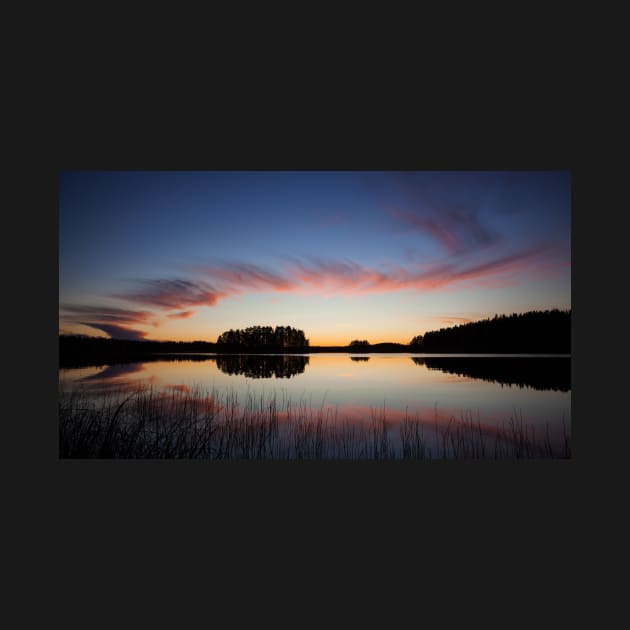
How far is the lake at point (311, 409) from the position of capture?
170 inches

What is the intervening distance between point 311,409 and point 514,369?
9.51 ft

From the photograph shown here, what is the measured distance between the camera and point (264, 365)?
4.75 m

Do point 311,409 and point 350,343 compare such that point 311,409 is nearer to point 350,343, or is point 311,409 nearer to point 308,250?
point 350,343

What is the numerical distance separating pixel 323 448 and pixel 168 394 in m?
2.19

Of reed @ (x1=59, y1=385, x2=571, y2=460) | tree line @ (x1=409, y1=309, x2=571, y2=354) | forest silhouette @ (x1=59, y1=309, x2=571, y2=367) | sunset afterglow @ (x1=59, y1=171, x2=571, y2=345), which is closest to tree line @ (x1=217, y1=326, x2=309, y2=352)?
forest silhouette @ (x1=59, y1=309, x2=571, y2=367)

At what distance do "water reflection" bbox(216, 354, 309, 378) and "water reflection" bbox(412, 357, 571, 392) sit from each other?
168cm

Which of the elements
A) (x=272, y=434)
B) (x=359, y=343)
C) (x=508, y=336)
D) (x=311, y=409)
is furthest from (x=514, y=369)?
(x=272, y=434)

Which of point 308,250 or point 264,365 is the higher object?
point 308,250

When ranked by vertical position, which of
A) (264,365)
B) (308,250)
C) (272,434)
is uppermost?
(308,250)

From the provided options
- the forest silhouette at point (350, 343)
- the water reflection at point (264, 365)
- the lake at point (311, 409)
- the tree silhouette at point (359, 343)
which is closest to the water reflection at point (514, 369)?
the lake at point (311, 409)

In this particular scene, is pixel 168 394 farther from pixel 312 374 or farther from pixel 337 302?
pixel 337 302

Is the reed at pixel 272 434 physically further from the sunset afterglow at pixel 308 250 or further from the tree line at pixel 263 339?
the sunset afterglow at pixel 308 250

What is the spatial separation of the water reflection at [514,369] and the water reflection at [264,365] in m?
1.68

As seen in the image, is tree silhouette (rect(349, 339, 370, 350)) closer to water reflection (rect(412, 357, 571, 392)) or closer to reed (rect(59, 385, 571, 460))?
water reflection (rect(412, 357, 571, 392))
